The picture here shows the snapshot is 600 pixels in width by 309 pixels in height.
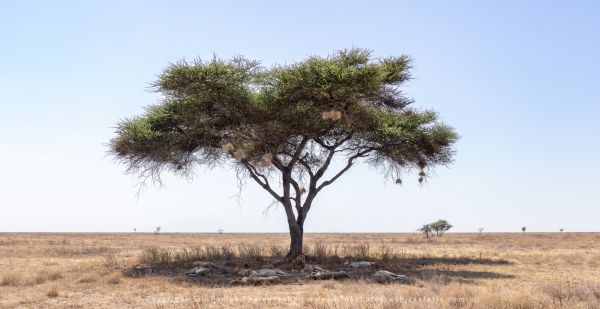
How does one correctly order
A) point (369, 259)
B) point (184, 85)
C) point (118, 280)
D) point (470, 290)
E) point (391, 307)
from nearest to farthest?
point (391, 307), point (470, 290), point (118, 280), point (184, 85), point (369, 259)

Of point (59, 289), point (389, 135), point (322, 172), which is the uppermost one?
point (389, 135)

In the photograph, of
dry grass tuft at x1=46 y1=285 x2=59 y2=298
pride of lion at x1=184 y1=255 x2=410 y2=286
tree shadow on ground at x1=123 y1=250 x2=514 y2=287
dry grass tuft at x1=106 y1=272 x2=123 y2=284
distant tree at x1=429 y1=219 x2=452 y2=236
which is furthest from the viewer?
distant tree at x1=429 y1=219 x2=452 y2=236

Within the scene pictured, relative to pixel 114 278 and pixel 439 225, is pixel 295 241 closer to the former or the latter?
pixel 114 278

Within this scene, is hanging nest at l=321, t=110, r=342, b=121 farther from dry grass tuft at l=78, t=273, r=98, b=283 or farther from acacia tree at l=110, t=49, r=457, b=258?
dry grass tuft at l=78, t=273, r=98, b=283

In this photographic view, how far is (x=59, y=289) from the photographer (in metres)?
18.2

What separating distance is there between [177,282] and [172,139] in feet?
29.8

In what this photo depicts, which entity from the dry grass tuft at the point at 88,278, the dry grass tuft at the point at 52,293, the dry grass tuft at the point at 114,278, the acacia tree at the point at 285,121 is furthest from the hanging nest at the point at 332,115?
the dry grass tuft at the point at 52,293

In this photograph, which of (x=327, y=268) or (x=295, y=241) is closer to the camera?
(x=327, y=268)

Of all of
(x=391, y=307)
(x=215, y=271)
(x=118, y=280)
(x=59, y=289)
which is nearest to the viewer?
(x=391, y=307)

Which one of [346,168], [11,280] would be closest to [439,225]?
[346,168]

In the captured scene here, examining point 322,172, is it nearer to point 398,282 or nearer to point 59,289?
point 398,282

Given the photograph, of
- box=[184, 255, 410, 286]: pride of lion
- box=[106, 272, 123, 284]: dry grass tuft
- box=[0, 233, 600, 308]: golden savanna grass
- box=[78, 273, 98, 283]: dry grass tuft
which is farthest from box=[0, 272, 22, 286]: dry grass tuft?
box=[184, 255, 410, 286]: pride of lion

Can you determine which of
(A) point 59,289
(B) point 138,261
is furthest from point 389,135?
(A) point 59,289

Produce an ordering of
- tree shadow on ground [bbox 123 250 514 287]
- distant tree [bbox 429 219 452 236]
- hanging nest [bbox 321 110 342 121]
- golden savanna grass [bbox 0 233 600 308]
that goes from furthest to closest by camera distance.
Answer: distant tree [bbox 429 219 452 236]
hanging nest [bbox 321 110 342 121]
tree shadow on ground [bbox 123 250 514 287]
golden savanna grass [bbox 0 233 600 308]
